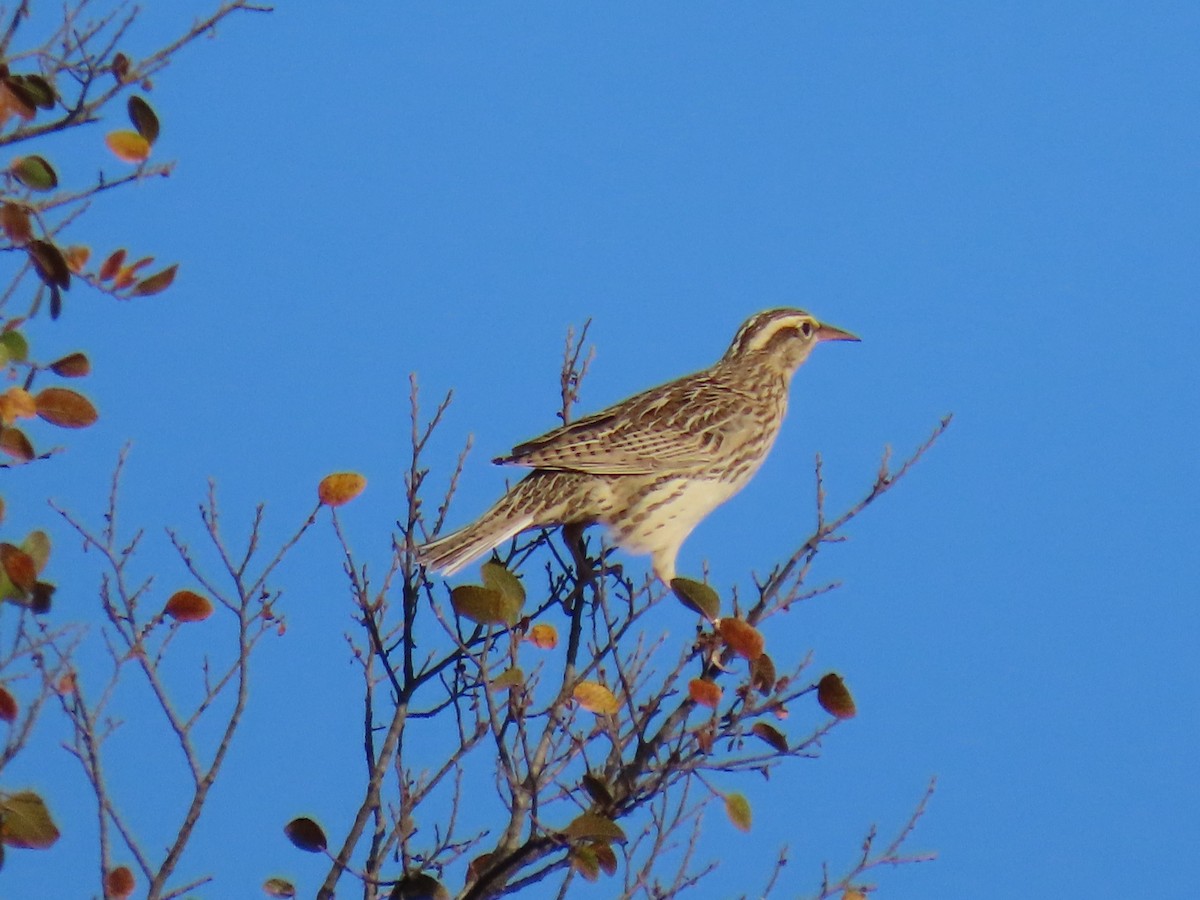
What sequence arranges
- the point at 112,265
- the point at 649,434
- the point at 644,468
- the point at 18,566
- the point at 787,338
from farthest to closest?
the point at 787,338 → the point at 649,434 → the point at 644,468 → the point at 112,265 → the point at 18,566

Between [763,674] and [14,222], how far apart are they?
172cm

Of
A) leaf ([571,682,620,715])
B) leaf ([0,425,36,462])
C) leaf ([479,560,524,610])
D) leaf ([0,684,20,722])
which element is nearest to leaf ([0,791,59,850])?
leaf ([0,684,20,722])

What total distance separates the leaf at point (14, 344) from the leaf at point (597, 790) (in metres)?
1.44

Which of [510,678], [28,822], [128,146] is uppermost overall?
[128,146]

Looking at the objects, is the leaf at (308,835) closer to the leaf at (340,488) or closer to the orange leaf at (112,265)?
the leaf at (340,488)

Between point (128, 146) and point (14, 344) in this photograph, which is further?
point (128, 146)

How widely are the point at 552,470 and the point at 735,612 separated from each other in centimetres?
156

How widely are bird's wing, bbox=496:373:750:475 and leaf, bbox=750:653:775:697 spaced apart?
1.74 meters

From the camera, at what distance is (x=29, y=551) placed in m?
2.64

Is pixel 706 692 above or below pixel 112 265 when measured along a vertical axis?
below

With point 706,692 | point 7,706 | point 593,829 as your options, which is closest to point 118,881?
point 7,706

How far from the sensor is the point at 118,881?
338 centimetres

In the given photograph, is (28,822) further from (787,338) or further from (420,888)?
(787,338)

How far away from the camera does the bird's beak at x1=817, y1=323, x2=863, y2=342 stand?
6434mm
